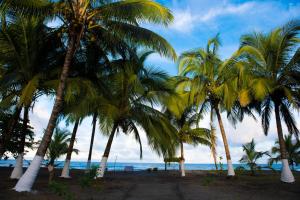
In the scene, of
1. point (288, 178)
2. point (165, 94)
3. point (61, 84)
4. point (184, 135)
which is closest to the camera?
point (61, 84)

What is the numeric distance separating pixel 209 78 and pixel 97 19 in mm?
8895

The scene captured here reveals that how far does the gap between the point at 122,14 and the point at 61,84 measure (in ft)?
11.5

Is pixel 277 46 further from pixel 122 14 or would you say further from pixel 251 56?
pixel 122 14

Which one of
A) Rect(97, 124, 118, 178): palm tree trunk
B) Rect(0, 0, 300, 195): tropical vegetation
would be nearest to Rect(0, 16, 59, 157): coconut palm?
Rect(0, 0, 300, 195): tropical vegetation

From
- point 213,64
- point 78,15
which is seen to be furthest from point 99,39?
point 213,64

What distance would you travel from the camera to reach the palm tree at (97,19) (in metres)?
11.1

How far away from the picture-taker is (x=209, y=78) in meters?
18.9

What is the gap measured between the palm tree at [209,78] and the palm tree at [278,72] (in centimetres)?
149

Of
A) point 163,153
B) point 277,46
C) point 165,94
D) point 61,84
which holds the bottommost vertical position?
point 163,153

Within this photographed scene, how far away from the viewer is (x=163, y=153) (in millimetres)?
16500

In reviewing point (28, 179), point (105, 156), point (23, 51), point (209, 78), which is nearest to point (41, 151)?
point (28, 179)

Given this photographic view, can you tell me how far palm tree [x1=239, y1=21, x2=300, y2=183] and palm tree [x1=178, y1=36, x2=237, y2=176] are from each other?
149 centimetres

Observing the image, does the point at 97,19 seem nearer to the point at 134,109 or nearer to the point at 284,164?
the point at 134,109

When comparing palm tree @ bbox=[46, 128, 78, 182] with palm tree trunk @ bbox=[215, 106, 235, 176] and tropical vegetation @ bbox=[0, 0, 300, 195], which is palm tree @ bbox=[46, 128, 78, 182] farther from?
palm tree trunk @ bbox=[215, 106, 235, 176]
